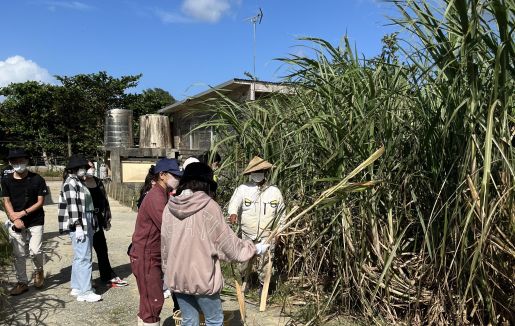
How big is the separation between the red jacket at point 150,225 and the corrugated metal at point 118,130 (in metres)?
15.3

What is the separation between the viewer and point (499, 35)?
3.01 m

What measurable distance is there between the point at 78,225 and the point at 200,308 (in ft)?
8.54

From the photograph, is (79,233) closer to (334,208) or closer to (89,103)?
(334,208)

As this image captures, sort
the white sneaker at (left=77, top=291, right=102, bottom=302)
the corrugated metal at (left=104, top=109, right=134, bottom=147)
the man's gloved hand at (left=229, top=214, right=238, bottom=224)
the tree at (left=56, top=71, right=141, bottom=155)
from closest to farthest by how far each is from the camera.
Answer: the man's gloved hand at (left=229, top=214, right=238, bottom=224) < the white sneaker at (left=77, top=291, right=102, bottom=302) < the corrugated metal at (left=104, top=109, right=134, bottom=147) < the tree at (left=56, top=71, right=141, bottom=155)

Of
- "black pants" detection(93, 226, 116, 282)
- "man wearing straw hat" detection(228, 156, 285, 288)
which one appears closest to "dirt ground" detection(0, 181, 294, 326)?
"black pants" detection(93, 226, 116, 282)

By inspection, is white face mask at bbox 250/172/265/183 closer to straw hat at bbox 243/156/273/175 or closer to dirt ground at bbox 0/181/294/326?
straw hat at bbox 243/156/273/175

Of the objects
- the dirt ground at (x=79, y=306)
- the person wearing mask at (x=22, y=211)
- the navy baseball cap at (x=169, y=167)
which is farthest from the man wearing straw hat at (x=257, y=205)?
the person wearing mask at (x=22, y=211)

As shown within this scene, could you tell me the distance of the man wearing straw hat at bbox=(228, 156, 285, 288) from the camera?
479cm

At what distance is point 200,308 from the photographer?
3217 millimetres

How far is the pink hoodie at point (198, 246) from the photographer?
3.06 metres

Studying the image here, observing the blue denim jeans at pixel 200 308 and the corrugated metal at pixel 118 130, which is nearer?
the blue denim jeans at pixel 200 308

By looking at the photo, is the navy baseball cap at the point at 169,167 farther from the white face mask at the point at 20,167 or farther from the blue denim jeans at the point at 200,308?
the white face mask at the point at 20,167

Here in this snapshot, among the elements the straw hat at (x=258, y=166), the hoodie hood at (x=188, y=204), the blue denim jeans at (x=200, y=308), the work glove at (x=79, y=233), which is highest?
the straw hat at (x=258, y=166)

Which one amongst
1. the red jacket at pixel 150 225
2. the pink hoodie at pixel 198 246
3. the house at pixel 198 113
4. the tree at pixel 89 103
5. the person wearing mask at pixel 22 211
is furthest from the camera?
the tree at pixel 89 103
